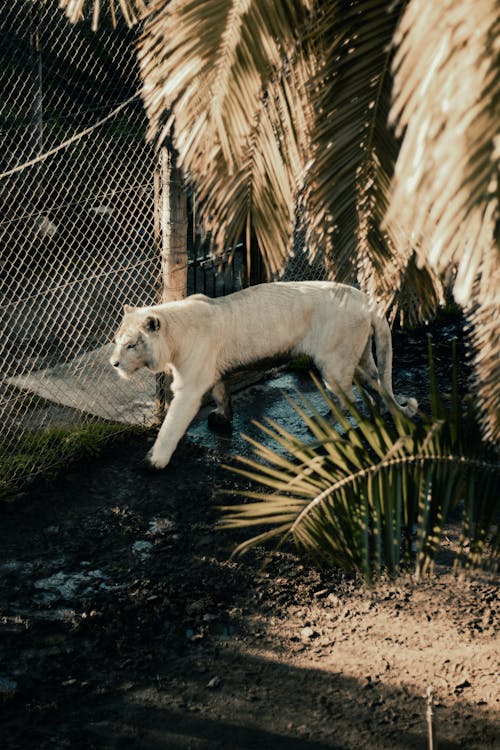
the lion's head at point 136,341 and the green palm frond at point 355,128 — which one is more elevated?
the green palm frond at point 355,128

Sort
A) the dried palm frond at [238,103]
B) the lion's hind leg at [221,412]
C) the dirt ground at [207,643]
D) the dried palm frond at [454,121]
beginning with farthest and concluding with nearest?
the lion's hind leg at [221,412] < the dirt ground at [207,643] < the dried palm frond at [238,103] < the dried palm frond at [454,121]

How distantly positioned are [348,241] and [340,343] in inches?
120

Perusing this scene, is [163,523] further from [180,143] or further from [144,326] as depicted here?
[180,143]

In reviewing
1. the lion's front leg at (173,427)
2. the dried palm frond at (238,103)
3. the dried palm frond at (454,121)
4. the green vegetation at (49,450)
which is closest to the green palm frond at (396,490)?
the dried palm frond at (238,103)

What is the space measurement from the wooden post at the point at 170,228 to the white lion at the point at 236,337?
1.34 ft

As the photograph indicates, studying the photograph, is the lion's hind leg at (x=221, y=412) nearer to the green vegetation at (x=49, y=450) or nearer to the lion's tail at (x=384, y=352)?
the green vegetation at (x=49, y=450)

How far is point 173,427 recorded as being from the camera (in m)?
7.14

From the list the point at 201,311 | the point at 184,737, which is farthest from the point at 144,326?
the point at 184,737

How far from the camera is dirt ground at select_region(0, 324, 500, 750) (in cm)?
473

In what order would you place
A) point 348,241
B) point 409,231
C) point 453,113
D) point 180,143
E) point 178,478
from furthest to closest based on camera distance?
point 178,478, point 348,241, point 180,143, point 409,231, point 453,113

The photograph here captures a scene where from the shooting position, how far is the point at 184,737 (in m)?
4.65

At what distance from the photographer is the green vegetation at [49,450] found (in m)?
7.01

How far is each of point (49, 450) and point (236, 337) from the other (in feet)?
5.09

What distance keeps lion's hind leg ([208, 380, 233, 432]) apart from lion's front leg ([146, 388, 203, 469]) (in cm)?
60
